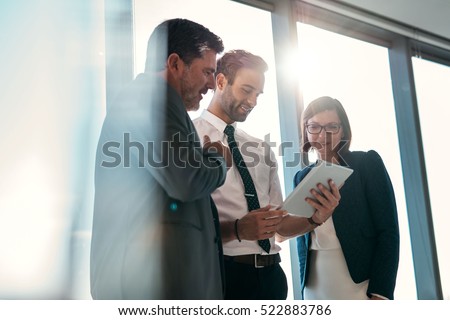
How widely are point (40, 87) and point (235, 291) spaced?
1022mm

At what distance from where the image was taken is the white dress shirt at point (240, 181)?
150cm

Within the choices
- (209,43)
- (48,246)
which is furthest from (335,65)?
(48,246)

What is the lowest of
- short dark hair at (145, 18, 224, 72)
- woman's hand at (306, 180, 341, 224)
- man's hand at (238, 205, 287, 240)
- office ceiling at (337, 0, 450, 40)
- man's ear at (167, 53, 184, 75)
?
man's hand at (238, 205, 287, 240)

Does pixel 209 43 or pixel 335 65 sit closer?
pixel 209 43

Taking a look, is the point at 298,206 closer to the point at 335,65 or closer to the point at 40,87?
the point at 40,87

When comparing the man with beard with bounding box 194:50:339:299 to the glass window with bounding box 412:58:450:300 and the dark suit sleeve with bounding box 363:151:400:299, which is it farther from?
the glass window with bounding box 412:58:450:300

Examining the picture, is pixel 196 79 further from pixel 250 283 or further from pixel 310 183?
pixel 250 283

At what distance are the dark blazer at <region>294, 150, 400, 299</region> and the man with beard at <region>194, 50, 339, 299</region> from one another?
0.15m

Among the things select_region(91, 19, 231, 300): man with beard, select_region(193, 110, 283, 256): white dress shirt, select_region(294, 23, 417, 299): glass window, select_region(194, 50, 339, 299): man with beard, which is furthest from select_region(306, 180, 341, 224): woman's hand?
select_region(294, 23, 417, 299): glass window

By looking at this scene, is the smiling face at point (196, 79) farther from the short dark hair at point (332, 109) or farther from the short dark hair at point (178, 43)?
the short dark hair at point (332, 109)

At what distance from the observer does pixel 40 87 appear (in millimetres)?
1710

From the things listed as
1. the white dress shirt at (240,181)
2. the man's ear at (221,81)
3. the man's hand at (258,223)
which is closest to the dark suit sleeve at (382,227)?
the white dress shirt at (240,181)

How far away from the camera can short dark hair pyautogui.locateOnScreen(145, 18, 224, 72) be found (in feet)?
4.34

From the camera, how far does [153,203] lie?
3.76ft
